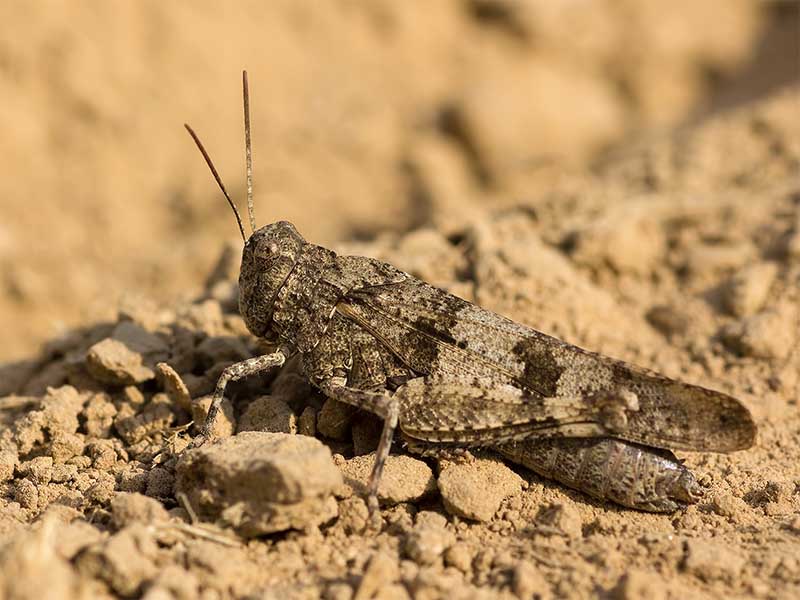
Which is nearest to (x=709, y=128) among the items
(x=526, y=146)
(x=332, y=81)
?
(x=526, y=146)

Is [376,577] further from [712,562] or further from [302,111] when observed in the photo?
[302,111]

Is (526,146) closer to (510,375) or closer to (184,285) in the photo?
(184,285)

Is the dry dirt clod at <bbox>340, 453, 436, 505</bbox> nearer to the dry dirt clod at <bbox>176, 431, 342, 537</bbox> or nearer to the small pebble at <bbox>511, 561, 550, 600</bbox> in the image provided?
the dry dirt clod at <bbox>176, 431, 342, 537</bbox>

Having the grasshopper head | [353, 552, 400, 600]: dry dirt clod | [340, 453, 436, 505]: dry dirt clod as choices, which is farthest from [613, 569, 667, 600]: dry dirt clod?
the grasshopper head

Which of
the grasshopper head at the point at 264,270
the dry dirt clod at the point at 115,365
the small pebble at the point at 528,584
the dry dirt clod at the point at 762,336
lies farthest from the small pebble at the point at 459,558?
the dry dirt clod at the point at 762,336

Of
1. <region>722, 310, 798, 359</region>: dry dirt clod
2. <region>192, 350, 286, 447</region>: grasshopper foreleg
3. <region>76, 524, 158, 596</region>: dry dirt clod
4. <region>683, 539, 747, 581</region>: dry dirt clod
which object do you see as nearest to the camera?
<region>76, 524, 158, 596</region>: dry dirt clod

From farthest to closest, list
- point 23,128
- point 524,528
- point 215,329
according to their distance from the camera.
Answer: point 23,128, point 215,329, point 524,528
